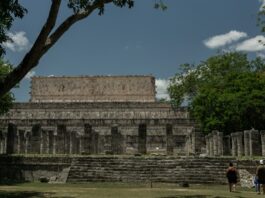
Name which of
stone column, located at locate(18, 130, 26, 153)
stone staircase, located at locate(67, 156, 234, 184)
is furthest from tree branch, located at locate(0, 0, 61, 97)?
stone column, located at locate(18, 130, 26, 153)

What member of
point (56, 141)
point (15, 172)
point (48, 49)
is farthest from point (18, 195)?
point (56, 141)

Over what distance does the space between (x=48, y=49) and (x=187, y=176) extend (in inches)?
452

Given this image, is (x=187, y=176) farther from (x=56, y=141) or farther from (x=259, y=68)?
(x=259, y=68)

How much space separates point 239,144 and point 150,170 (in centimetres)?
702

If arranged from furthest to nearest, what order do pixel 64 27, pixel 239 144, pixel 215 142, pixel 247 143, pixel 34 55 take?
pixel 215 142 < pixel 239 144 < pixel 247 143 < pixel 64 27 < pixel 34 55

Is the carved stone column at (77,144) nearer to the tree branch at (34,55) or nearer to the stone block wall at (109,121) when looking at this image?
the stone block wall at (109,121)

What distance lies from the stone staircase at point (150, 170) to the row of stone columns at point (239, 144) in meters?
3.38

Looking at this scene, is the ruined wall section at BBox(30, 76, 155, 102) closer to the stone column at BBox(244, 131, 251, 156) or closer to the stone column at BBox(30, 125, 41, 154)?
the stone column at BBox(30, 125, 41, 154)

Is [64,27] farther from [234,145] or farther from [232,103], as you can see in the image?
[232,103]

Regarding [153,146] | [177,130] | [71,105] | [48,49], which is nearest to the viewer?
[48,49]

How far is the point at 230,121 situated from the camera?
117 feet

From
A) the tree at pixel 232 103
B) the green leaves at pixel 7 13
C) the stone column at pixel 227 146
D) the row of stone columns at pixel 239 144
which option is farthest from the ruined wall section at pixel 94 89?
the green leaves at pixel 7 13

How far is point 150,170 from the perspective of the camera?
22.6m

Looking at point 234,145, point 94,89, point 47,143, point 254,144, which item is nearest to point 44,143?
point 47,143
